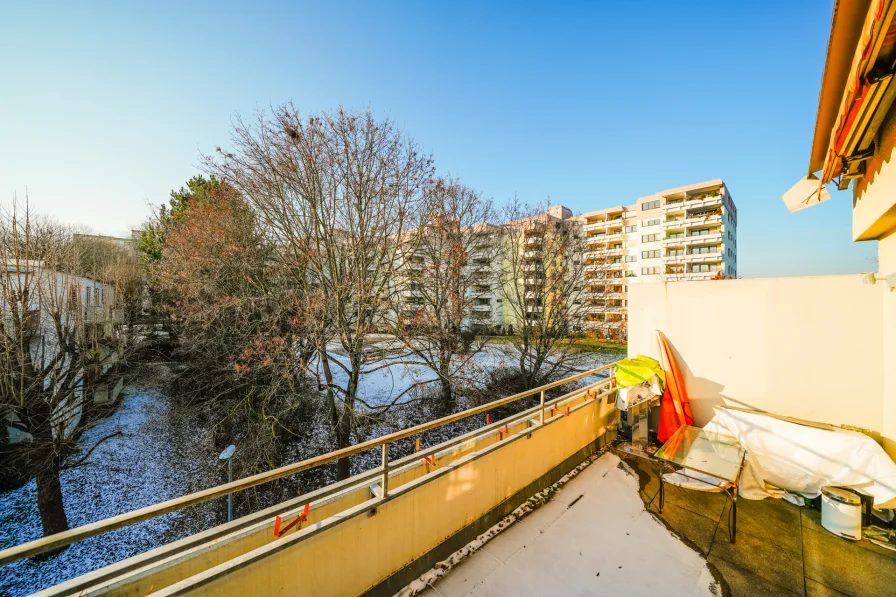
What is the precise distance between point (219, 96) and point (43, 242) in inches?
195

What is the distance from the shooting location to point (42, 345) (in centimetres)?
742

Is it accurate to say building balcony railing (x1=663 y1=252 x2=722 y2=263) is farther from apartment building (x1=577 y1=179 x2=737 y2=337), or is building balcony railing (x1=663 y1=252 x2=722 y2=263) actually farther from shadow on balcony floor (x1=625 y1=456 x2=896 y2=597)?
shadow on balcony floor (x1=625 y1=456 x2=896 y2=597)

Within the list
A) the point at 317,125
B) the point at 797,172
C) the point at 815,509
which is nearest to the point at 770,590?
the point at 815,509

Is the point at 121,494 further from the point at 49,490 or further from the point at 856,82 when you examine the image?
the point at 856,82

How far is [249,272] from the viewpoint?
31.1ft

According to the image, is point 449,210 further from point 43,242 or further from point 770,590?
point 770,590

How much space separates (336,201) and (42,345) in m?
7.16

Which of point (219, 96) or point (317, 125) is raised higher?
point (219, 96)

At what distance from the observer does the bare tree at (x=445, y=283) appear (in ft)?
32.0

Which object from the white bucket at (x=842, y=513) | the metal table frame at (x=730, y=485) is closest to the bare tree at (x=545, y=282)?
the metal table frame at (x=730, y=485)

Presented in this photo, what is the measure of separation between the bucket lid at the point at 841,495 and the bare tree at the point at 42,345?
39.2 feet

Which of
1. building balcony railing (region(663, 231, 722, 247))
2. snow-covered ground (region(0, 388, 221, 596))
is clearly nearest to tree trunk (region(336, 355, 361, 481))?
snow-covered ground (region(0, 388, 221, 596))

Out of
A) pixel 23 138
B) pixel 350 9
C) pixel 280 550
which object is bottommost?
pixel 280 550

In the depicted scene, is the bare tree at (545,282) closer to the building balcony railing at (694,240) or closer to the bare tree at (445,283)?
the bare tree at (445,283)
